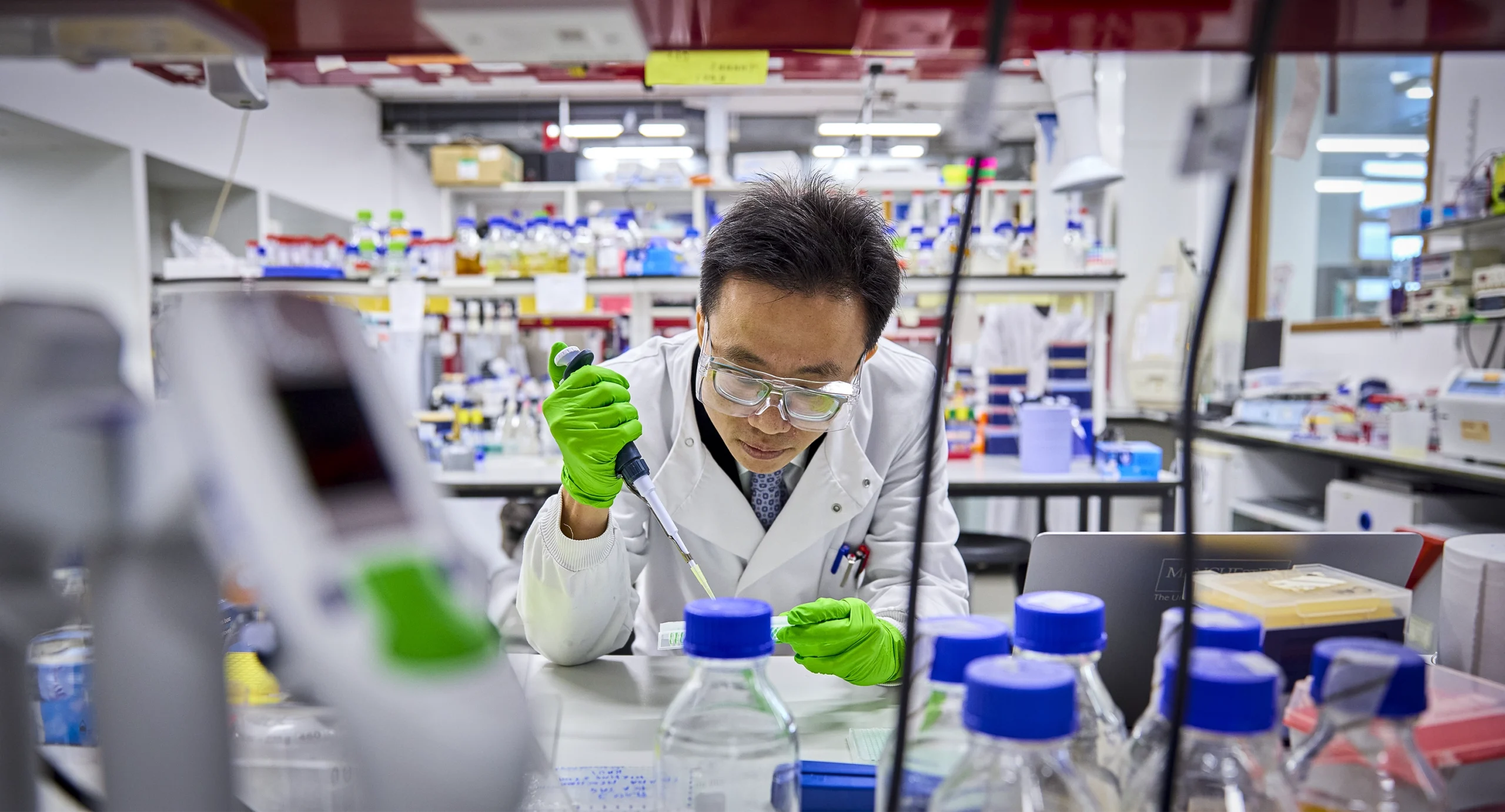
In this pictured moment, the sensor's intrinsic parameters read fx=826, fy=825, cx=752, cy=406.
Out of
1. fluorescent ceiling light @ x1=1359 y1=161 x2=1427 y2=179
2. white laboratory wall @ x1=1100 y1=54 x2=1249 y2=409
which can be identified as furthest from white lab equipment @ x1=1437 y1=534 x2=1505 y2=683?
white laboratory wall @ x1=1100 y1=54 x2=1249 y2=409

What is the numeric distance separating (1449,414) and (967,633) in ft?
10.0

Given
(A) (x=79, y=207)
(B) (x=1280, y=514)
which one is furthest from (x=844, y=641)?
(A) (x=79, y=207)

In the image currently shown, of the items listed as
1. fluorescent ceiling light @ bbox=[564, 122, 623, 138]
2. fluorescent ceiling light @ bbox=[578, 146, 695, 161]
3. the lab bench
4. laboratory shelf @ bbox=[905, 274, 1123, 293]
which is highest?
fluorescent ceiling light @ bbox=[564, 122, 623, 138]

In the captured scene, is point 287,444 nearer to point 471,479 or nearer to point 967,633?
point 967,633

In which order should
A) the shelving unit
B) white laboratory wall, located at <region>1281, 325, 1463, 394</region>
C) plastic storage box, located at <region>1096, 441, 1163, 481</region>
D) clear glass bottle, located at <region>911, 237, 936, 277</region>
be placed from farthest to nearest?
the shelving unit < white laboratory wall, located at <region>1281, 325, 1463, 394</region> < clear glass bottle, located at <region>911, 237, 936, 277</region> < plastic storage box, located at <region>1096, 441, 1163, 481</region>

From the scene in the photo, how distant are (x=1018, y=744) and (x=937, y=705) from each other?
0.14 meters

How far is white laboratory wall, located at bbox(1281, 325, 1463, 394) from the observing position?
3.62 meters

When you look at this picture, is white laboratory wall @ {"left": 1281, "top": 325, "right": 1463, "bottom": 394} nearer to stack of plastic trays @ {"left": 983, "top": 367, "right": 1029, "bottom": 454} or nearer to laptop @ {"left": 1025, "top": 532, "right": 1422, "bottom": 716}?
stack of plastic trays @ {"left": 983, "top": 367, "right": 1029, "bottom": 454}

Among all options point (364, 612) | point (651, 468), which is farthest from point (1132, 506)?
point (364, 612)

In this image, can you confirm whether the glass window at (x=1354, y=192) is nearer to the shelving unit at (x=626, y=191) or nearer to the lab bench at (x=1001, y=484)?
the shelving unit at (x=626, y=191)

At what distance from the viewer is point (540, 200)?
24.1 ft

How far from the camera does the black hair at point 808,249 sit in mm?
1181

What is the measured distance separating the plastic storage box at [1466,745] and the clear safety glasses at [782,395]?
0.68 meters

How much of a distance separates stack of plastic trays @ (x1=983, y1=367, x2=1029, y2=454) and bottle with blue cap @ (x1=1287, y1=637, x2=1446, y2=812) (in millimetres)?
2770
